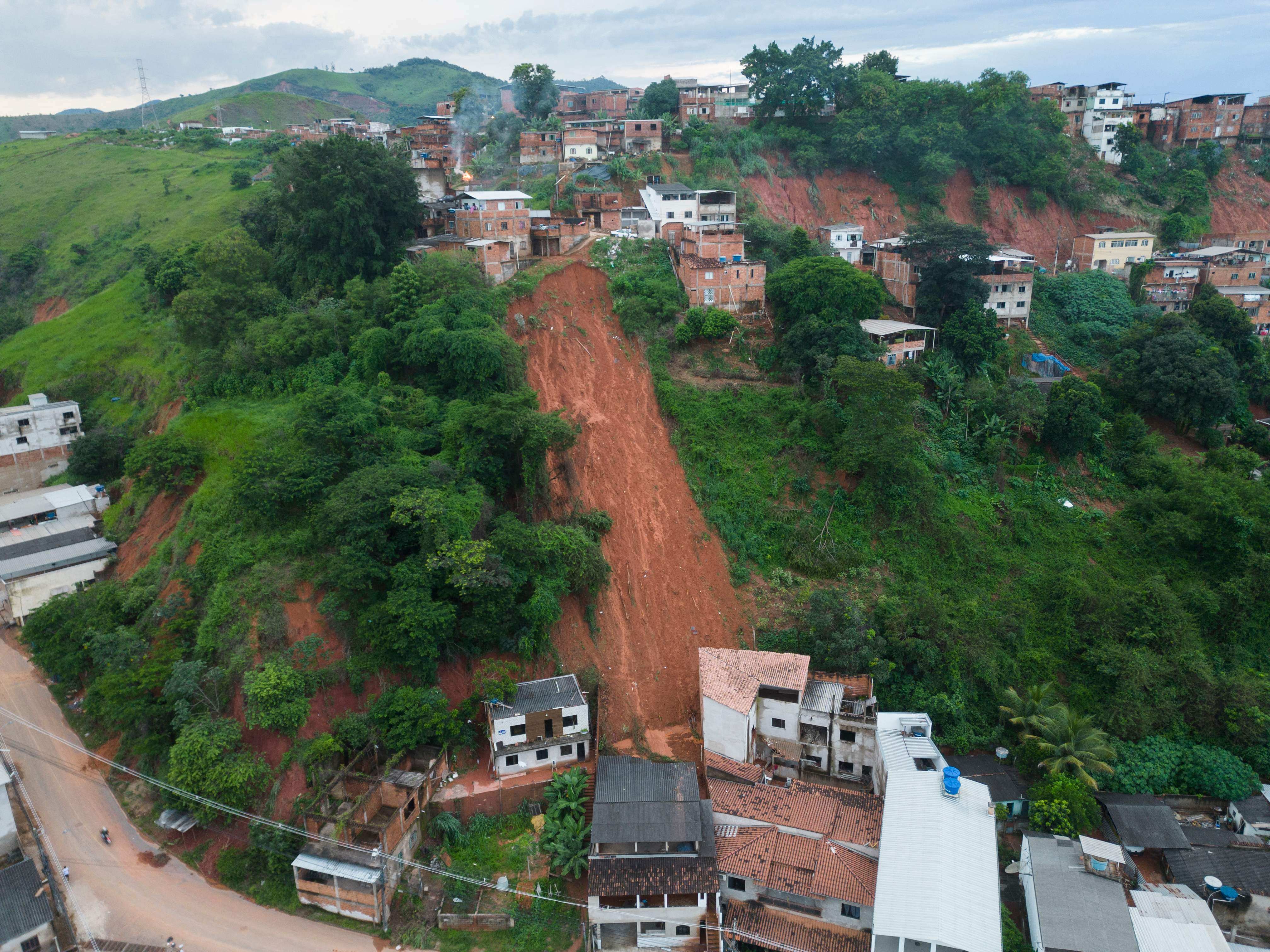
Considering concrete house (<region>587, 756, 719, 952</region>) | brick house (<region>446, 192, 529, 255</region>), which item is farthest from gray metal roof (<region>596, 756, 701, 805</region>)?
brick house (<region>446, 192, 529, 255</region>)

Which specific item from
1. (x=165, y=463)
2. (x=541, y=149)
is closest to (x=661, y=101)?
(x=541, y=149)

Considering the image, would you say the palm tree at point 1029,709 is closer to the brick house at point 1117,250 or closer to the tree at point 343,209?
the tree at point 343,209

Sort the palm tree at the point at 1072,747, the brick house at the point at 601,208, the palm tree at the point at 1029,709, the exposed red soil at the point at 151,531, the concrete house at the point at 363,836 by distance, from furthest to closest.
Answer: the brick house at the point at 601,208 → the exposed red soil at the point at 151,531 → the palm tree at the point at 1029,709 → the palm tree at the point at 1072,747 → the concrete house at the point at 363,836

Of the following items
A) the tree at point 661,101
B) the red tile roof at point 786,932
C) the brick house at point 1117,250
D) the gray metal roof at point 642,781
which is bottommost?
the red tile roof at point 786,932

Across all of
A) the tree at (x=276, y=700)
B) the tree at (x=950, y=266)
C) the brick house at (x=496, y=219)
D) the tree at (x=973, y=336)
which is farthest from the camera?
the brick house at (x=496, y=219)

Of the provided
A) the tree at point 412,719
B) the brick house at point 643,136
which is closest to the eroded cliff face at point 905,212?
the brick house at point 643,136

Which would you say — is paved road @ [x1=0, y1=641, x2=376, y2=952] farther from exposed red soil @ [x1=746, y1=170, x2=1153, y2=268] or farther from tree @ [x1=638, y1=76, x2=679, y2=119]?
tree @ [x1=638, y1=76, x2=679, y2=119]
